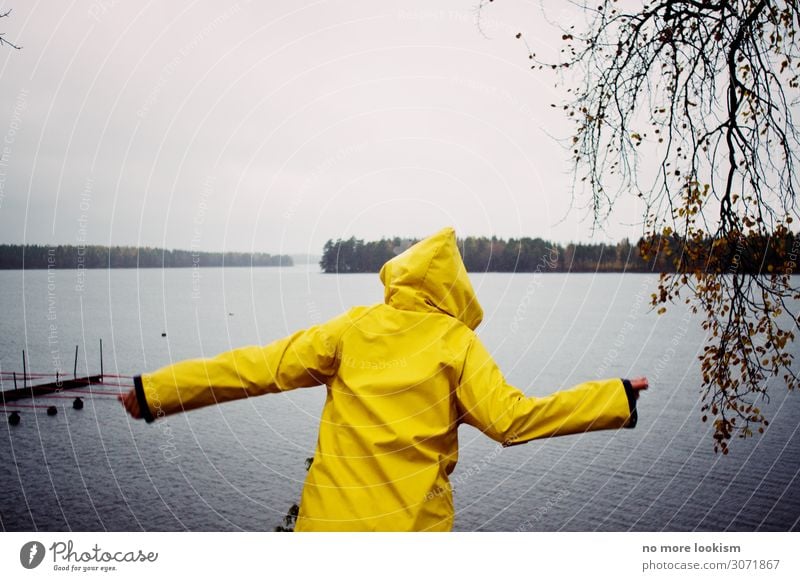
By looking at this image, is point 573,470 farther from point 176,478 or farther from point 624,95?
point 624,95

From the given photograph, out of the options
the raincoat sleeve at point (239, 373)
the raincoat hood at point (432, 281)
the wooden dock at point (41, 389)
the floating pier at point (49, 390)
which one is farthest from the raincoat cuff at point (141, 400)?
the wooden dock at point (41, 389)

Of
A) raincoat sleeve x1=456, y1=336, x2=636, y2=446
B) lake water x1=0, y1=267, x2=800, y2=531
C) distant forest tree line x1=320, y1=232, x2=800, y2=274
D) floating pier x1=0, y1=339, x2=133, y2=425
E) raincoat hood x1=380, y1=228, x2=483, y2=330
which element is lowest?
lake water x1=0, y1=267, x2=800, y2=531

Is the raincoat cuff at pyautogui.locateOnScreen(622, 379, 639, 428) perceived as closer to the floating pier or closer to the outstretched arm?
the outstretched arm

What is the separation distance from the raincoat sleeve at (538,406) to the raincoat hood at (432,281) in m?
0.24

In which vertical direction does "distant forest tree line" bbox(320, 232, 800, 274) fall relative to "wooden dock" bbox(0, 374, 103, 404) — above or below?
above

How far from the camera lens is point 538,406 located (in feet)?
7.93

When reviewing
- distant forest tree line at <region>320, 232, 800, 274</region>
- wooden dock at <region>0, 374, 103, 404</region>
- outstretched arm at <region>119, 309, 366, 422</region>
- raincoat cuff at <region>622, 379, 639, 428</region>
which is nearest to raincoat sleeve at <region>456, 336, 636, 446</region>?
raincoat cuff at <region>622, 379, 639, 428</region>

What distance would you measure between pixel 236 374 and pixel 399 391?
2.06ft

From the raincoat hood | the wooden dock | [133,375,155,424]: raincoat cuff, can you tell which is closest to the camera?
[133,375,155,424]: raincoat cuff

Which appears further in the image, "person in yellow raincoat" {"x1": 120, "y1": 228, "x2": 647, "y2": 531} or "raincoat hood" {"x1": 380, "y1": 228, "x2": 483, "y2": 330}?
"raincoat hood" {"x1": 380, "y1": 228, "x2": 483, "y2": 330}

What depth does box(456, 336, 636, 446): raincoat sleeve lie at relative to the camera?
241 cm

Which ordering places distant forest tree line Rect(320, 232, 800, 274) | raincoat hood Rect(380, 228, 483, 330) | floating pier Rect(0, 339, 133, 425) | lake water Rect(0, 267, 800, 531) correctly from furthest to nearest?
floating pier Rect(0, 339, 133, 425)
lake water Rect(0, 267, 800, 531)
distant forest tree line Rect(320, 232, 800, 274)
raincoat hood Rect(380, 228, 483, 330)

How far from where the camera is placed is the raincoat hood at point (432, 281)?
2525 millimetres

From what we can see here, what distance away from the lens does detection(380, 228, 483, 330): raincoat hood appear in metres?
2.53
